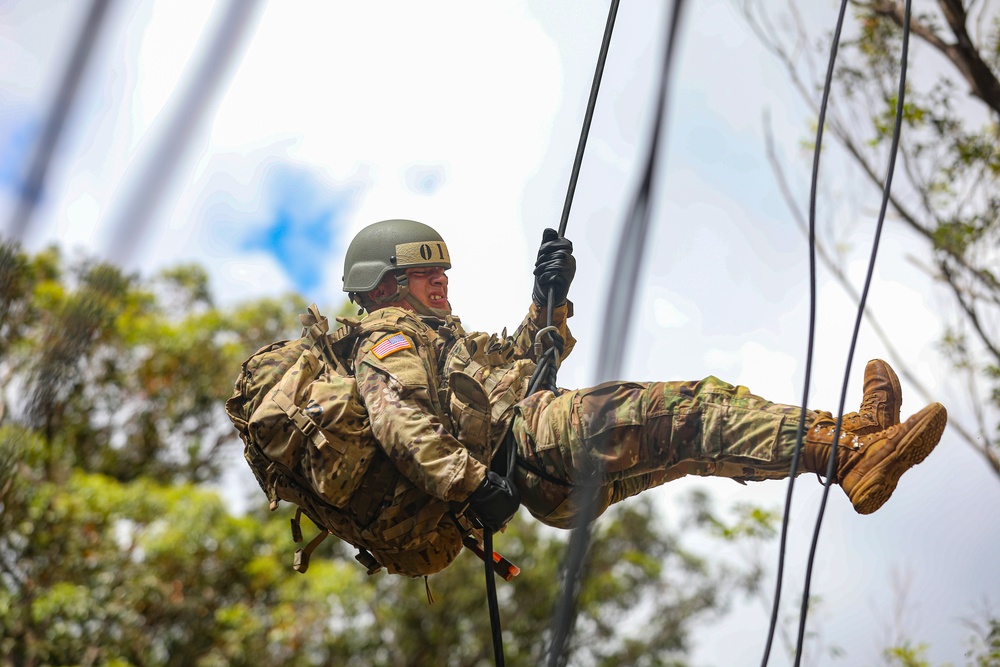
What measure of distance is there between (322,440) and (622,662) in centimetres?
1477

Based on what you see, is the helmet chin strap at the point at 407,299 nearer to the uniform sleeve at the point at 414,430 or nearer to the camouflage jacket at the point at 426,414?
the camouflage jacket at the point at 426,414

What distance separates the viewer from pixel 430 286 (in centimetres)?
433

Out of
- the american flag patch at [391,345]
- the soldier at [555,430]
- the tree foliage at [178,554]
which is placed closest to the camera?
the soldier at [555,430]

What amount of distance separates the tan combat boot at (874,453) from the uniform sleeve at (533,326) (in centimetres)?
130

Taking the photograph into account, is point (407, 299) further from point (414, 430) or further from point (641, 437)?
point (641, 437)

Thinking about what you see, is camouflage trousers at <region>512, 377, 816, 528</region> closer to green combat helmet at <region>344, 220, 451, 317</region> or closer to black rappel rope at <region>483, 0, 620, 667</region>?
black rappel rope at <region>483, 0, 620, 667</region>

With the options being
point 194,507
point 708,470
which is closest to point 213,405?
point 194,507

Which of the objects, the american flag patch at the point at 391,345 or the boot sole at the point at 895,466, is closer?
the boot sole at the point at 895,466

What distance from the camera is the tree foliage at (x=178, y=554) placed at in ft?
39.3

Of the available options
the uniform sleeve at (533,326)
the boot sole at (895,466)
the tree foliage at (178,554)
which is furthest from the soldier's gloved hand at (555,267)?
the tree foliage at (178,554)

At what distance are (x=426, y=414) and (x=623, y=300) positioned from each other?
1.47 meters

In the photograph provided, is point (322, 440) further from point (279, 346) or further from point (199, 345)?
point (199, 345)

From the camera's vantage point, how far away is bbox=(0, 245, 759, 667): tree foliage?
11969 millimetres

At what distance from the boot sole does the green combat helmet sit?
6.12 ft
